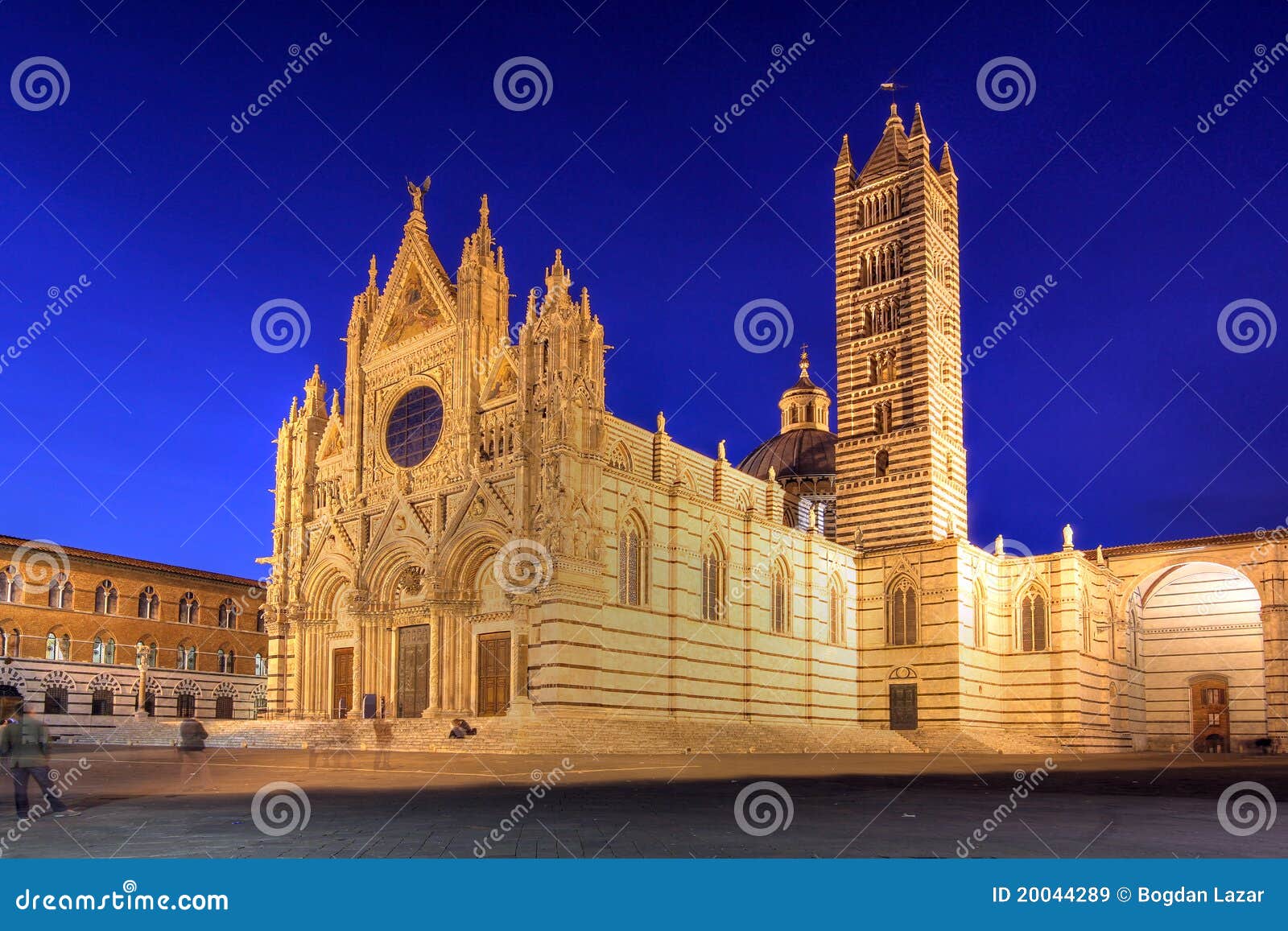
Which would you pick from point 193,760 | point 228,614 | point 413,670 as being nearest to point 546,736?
point 193,760

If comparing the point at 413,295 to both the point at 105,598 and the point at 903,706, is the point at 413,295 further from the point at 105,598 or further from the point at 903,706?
the point at 903,706

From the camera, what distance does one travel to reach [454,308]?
40.9 metres

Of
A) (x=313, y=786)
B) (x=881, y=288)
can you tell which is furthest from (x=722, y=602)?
(x=313, y=786)

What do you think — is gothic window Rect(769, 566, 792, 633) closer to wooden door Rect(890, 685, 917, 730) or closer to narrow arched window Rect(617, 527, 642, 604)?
wooden door Rect(890, 685, 917, 730)

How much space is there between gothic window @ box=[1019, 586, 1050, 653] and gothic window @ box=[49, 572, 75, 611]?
139 ft

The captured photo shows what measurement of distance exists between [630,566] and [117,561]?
29.5 metres

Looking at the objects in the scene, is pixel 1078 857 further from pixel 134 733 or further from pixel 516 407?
pixel 134 733

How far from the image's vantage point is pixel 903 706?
158ft

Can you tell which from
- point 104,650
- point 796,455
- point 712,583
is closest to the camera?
point 712,583

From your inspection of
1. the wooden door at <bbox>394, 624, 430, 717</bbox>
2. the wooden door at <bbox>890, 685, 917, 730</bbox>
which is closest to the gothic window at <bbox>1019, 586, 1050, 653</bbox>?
the wooden door at <bbox>890, 685, 917, 730</bbox>

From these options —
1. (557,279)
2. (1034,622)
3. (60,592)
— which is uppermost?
(557,279)

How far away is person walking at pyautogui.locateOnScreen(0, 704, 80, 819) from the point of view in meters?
13.2

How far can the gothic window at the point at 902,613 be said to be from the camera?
48312 millimetres

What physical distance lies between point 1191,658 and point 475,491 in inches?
1661
